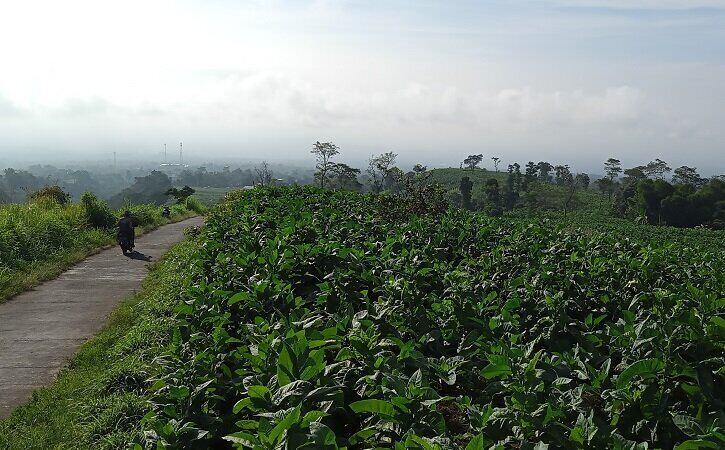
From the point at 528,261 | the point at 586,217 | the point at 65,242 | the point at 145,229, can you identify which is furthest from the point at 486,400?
the point at 586,217

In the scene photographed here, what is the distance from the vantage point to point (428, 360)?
2770 millimetres

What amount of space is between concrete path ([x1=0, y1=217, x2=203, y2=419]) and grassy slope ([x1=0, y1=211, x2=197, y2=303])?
16cm

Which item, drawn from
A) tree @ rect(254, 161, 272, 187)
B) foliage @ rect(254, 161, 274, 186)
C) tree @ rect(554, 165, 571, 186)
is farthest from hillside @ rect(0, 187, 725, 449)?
tree @ rect(554, 165, 571, 186)

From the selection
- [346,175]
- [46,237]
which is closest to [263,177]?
[346,175]

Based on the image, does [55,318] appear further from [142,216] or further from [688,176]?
[688,176]

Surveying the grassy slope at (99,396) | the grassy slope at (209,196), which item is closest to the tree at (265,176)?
the grassy slope at (209,196)

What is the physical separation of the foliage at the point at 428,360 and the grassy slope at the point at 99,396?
3.13 feet

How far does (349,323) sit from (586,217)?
61.2 meters

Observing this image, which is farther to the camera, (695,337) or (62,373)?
(62,373)

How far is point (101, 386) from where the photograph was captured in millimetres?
4902

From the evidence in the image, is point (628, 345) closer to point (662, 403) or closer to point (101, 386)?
point (662, 403)

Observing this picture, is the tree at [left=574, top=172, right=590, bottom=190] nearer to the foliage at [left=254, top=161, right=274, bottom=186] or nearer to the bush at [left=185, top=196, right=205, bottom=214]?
the foliage at [left=254, top=161, right=274, bottom=186]

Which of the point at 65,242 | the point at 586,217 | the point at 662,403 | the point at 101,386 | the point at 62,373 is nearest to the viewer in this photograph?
the point at 662,403

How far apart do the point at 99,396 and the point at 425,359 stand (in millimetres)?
3423
